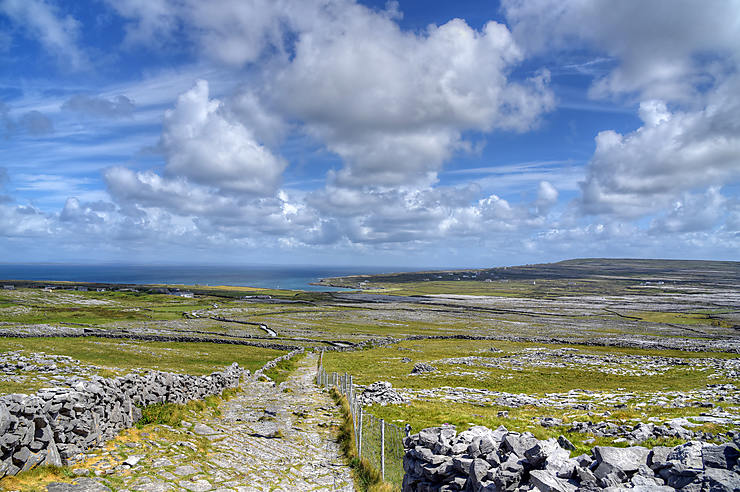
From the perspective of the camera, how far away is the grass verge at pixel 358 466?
46.0ft

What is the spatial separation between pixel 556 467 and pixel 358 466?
8688 millimetres

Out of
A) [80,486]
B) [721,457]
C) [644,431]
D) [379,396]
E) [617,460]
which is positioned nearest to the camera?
[721,457]

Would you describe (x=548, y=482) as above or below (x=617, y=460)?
below

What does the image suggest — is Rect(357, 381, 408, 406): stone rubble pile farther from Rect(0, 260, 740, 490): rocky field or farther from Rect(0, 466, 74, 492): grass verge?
Rect(0, 466, 74, 492): grass verge

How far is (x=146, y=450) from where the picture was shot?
15.7 m

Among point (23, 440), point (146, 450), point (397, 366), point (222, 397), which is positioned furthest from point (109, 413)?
point (397, 366)

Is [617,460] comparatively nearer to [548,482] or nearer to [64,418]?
[548,482]

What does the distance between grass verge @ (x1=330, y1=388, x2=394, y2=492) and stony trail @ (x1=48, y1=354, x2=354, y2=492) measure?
36cm

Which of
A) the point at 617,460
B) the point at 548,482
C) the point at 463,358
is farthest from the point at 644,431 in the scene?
the point at 463,358

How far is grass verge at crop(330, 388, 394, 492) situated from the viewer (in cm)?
1402

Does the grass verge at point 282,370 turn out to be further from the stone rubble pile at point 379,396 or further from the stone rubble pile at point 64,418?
the stone rubble pile at point 64,418

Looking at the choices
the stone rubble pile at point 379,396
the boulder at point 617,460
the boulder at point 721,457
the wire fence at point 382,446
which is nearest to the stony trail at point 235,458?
the wire fence at point 382,446

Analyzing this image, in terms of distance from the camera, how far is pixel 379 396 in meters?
30.8

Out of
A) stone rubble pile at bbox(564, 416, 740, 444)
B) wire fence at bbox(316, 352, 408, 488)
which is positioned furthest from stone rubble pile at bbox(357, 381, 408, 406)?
stone rubble pile at bbox(564, 416, 740, 444)
